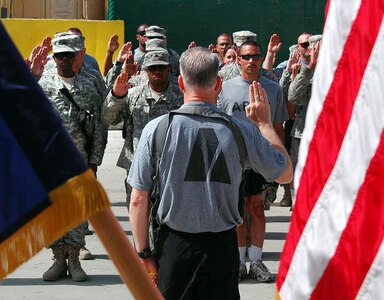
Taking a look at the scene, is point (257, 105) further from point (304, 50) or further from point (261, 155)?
point (304, 50)

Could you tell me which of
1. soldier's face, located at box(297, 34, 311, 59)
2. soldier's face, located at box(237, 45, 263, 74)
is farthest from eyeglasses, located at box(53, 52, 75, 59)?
soldier's face, located at box(297, 34, 311, 59)

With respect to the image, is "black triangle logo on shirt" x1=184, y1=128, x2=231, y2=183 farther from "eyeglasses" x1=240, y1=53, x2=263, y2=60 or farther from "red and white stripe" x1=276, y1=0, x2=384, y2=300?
"eyeglasses" x1=240, y1=53, x2=263, y2=60

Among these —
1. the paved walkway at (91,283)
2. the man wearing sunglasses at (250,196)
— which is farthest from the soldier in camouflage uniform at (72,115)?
the man wearing sunglasses at (250,196)

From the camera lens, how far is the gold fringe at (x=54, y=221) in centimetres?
290

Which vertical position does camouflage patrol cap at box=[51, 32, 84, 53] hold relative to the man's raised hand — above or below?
below

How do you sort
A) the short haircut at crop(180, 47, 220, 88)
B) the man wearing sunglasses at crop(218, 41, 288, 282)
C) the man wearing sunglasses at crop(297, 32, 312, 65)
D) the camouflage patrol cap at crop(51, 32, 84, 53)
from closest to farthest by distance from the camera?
1. the short haircut at crop(180, 47, 220, 88)
2. the man wearing sunglasses at crop(218, 41, 288, 282)
3. the camouflage patrol cap at crop(51, 32, 84, 53)
4. the man wearing sunglasses at crop(297, 32, 312, 65)

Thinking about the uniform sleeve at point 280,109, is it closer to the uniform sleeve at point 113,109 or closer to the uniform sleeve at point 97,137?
the uniform sleeve at point 113,109

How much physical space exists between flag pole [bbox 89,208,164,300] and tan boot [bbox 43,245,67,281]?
6.32 m

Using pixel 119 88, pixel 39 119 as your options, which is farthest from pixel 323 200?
pixel 119 88

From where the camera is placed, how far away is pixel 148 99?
29.1ft

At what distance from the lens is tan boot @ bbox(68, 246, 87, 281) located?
910 cm

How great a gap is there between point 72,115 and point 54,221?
6248 millimetres

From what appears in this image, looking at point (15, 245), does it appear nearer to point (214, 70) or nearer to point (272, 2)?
point (214, 70)

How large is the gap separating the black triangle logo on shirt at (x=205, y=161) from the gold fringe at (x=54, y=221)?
8.63 feet
